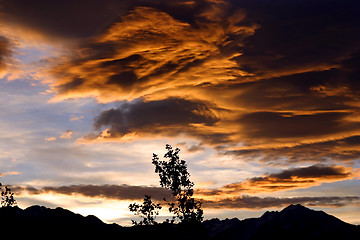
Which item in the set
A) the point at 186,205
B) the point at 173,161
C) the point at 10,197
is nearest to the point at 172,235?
the point at 186,205

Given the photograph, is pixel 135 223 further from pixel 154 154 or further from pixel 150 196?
pixel 154 154

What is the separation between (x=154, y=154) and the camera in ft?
223

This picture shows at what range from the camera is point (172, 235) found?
6994 centimetres

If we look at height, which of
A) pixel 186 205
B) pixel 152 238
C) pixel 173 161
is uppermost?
pixel 173 161

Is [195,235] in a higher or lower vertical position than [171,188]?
lower

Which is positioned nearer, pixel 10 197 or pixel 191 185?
pixel 191 185

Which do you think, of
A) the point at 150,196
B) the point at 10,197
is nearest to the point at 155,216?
the point at 150,196

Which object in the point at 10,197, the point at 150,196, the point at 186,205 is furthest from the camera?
the point at 10,197

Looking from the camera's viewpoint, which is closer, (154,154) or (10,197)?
(154,154)

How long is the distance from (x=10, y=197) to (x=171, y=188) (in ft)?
318

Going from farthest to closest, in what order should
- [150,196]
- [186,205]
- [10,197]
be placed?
[10,197] → [150,196] → [186,205]

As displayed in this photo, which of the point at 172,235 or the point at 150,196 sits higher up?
the point at 150,196

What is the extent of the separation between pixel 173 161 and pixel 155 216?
10.6 m

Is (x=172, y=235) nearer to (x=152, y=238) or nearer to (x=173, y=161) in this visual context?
(x=152, y=238)
